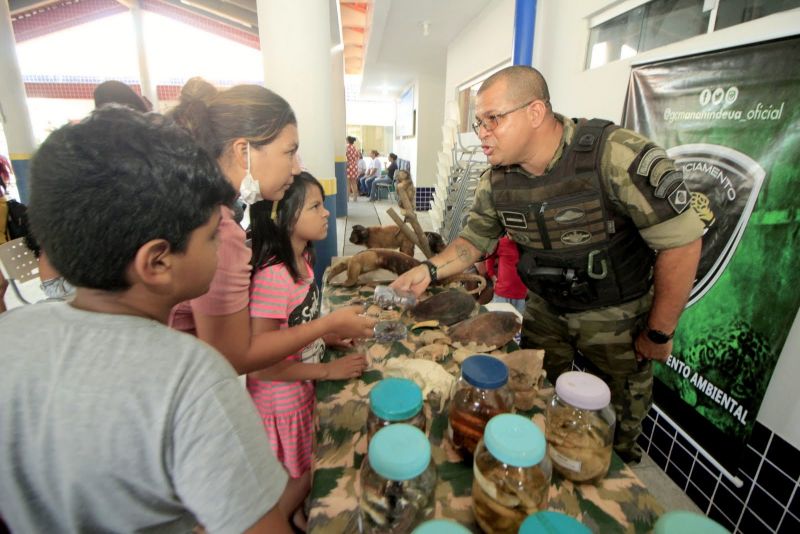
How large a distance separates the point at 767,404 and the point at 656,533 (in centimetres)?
153

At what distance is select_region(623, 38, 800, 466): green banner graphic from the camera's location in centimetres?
→ 132

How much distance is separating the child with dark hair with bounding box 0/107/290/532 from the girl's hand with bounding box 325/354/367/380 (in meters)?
0.61

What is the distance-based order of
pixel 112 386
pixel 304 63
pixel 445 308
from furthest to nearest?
pixel 304 63 < pixel 445 308 < pixel 112 386

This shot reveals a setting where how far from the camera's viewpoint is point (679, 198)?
126cm

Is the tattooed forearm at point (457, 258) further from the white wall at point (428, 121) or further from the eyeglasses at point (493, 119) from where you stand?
the white wall at point (428, 121)

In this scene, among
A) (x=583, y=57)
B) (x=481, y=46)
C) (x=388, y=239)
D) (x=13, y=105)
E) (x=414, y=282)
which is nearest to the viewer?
(x=414, y=282)

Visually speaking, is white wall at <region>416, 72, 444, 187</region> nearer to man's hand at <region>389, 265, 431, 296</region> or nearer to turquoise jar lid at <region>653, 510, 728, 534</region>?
man's hand at <region>389, 265, 431, 296</region>

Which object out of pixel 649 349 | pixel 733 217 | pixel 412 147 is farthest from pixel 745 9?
pixel 412 147

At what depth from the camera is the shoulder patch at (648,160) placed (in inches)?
50.1

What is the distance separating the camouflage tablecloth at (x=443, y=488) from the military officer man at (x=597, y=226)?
0.68 metres

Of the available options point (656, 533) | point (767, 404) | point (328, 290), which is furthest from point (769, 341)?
point (328, 290)

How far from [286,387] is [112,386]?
2.66 ft


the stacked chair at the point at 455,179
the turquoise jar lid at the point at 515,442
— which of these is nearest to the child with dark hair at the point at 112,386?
the turquoise jar lid at the point at 515,442

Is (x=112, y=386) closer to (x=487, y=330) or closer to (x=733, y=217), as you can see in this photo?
(x=487, y=330)
